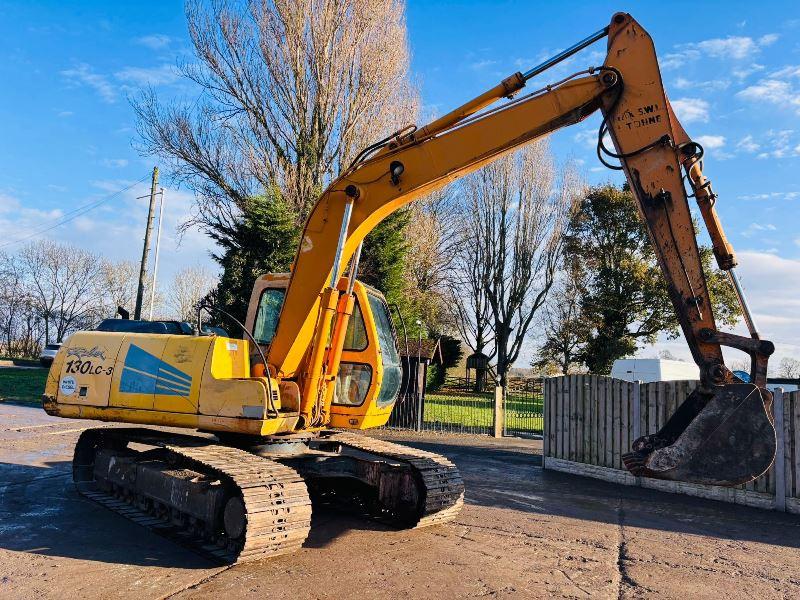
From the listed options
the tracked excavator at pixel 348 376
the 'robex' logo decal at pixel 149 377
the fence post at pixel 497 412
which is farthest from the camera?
the fence post at pixel 497 412

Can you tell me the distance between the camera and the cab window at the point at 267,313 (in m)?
7.25

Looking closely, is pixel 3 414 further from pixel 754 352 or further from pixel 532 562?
pixel 754 352

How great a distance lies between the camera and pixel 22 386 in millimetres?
23094

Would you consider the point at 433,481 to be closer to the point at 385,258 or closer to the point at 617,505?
the point at 617,505

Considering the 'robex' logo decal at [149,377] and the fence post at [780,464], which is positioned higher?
the 'robex' logo decal at [149,377]

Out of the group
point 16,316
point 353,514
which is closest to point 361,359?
point 353,514

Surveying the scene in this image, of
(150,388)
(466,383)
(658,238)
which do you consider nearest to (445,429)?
(150,388)

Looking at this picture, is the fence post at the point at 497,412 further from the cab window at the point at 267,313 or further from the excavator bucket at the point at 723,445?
the excavator bucket at the point at 723,445

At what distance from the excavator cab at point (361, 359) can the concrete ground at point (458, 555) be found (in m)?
1.16

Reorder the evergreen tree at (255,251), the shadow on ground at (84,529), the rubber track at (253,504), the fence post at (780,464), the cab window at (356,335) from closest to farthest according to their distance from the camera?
the rubber track at (253,504) < the shadow on ground at (84,529) < the cab window at (356,335) < the fence post at (780,464) < the evergreen tree at (255,251)

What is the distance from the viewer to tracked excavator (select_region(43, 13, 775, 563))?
475 cm

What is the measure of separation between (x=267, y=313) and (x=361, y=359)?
131 cm

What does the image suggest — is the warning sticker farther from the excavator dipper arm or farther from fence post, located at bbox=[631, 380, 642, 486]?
fence post, located at bbox=[631, 380, 642, 486]

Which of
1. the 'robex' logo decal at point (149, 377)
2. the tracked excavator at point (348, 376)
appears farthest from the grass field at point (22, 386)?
the 'robex' logo decal at point (149, 377)
